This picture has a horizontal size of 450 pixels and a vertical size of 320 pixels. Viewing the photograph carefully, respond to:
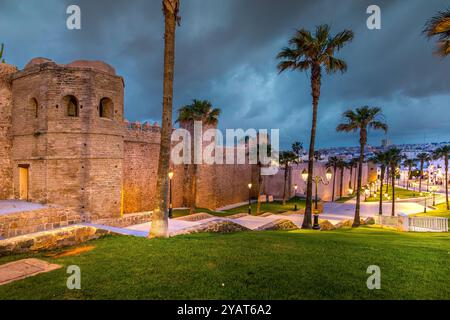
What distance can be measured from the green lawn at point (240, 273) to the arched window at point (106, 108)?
31.5ft

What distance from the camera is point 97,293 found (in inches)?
180

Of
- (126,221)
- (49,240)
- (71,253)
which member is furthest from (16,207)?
(71,253)

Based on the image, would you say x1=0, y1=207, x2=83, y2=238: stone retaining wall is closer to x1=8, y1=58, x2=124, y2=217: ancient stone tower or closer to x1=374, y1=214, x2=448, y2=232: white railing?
x1=8, y1=58, x2=124, y2=217: ancient stone tower

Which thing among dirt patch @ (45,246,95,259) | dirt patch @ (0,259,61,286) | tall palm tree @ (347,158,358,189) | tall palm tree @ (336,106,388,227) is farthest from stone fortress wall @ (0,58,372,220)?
tall palm tree @ (347,158,358,189)

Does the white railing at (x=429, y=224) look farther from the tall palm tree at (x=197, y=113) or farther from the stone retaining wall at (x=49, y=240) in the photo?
the stone retaining wall at (x=49, y=240)

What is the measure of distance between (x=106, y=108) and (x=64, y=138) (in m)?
3.02

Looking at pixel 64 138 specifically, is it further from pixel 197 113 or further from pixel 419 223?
pixel 419 223

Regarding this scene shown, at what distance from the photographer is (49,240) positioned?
8.05 metres

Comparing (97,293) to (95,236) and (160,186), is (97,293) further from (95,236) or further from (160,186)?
(95,236)

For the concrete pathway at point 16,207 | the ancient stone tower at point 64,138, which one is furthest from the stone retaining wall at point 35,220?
the ancient stone tower at point 64,138

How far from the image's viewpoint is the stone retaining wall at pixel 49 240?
728cm
